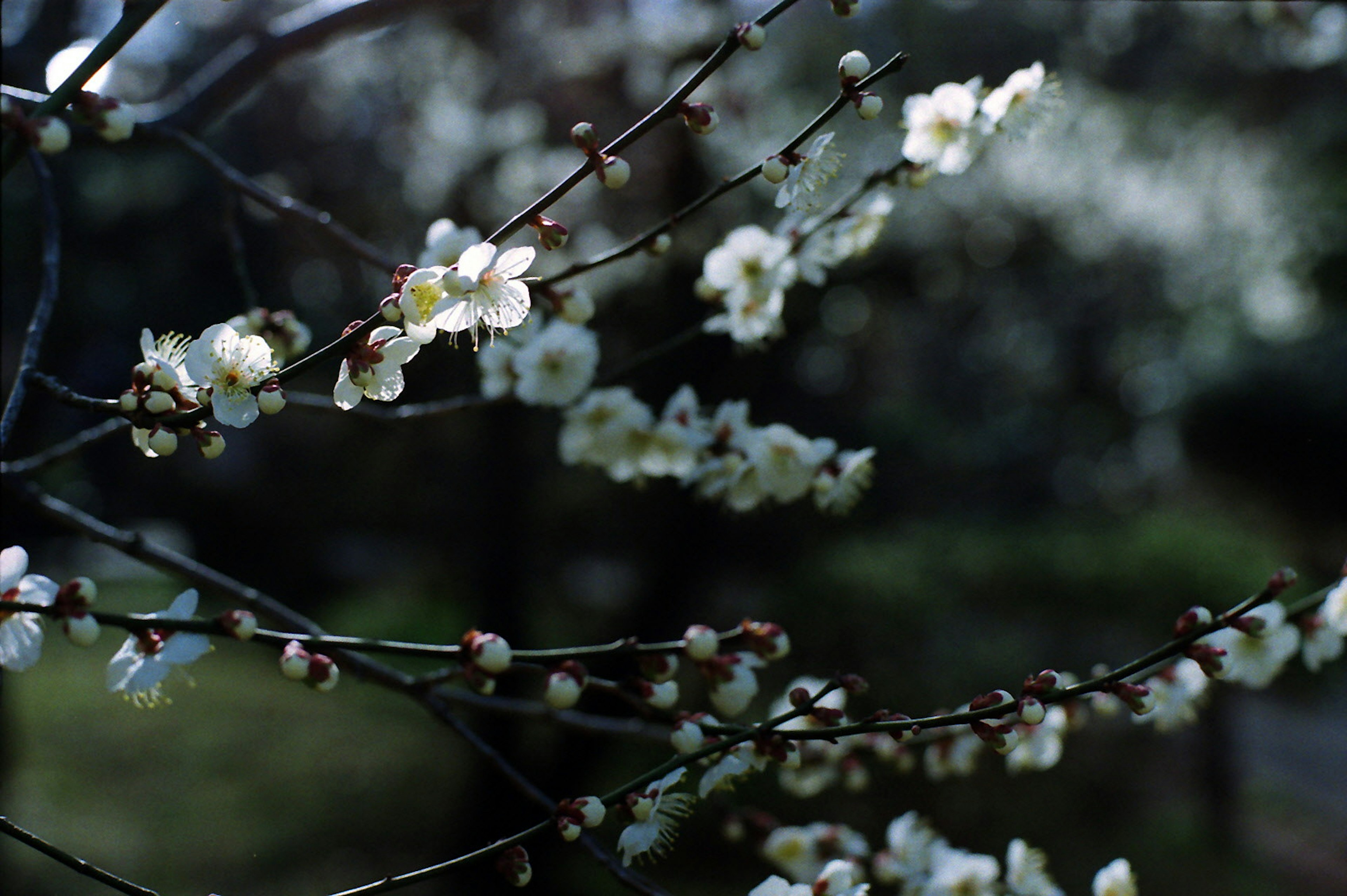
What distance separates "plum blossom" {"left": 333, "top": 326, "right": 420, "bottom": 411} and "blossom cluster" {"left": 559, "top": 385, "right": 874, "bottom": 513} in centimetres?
65

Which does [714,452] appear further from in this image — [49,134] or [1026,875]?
[49,134]

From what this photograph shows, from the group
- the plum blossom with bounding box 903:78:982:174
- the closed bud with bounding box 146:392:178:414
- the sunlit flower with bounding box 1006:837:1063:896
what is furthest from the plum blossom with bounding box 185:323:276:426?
the sunlit flower with bounding box 1006:837:1063:896

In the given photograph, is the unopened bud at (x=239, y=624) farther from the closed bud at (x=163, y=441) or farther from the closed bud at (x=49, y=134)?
the closed bud at (x=49, y=134)

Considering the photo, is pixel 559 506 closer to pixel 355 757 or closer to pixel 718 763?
pixel 355 757

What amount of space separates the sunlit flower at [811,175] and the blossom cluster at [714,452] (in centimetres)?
40

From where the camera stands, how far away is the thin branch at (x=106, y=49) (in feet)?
2.52

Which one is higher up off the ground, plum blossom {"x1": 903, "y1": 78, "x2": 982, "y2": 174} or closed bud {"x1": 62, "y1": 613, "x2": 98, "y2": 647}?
plum blossom {"x1": 903, "y1": 78, "x2": 982, "y2": 174}

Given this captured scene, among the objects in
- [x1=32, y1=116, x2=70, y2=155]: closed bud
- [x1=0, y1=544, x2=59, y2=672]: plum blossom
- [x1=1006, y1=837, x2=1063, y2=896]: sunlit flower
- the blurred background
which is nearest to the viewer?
[x1=0, y1=544, x2=59, y2=672]: plum blossom

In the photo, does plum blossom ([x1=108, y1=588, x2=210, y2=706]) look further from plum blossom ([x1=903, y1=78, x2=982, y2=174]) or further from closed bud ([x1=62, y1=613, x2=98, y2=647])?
plum blossom ([x1=903, y1=78, x2=982, y2=174])

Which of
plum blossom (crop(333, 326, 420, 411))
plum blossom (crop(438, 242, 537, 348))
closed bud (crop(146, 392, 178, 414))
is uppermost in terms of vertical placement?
plum blossom (crop(438, 242, 537, 348))

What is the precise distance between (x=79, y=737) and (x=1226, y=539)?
6016 mm

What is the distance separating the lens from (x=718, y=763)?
884 mm

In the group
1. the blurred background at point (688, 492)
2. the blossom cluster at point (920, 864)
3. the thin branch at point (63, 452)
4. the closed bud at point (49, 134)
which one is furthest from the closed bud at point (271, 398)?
the blurred background at point (688, 492)

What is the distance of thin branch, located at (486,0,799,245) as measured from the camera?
64cm
